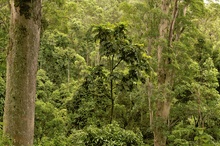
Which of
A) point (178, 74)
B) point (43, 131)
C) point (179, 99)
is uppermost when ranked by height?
point (178, 74)

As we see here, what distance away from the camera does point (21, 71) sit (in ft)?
7.94

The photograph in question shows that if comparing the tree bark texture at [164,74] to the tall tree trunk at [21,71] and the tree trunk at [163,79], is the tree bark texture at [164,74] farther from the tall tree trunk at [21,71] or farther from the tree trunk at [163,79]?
the tall tree trunk at [21,71]

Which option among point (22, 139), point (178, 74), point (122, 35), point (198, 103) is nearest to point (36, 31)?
point (22, 139)

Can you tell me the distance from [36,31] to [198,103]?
8.78 metres

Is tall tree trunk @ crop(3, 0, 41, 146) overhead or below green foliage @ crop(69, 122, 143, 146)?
overhead

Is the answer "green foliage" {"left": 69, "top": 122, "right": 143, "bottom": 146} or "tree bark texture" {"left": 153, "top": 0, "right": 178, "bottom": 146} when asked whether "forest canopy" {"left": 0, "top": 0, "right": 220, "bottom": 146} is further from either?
"green foliage" {"left": 69, "top": 122, "right": 143, "bottom": 146}

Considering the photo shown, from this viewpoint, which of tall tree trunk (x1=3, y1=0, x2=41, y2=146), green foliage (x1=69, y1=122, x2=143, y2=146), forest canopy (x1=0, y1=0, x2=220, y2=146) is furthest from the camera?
forest canopy (x1=0, y1=0, x2=220, y2=146)

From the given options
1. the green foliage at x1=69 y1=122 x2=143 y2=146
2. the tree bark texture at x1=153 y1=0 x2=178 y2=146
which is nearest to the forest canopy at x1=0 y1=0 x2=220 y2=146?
the tree bark texture at x1=153 y1=0 x2=178 y2=146

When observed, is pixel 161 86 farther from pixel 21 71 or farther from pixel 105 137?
pixel 21 71

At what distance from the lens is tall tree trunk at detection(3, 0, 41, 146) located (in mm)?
2420

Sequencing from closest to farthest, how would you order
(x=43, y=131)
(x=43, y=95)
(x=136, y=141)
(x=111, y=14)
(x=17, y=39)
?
(x=17, y=39) → (x=136, y=141) → (x=43, y=131) → (x=43, y=95) → (x=111, y=14)

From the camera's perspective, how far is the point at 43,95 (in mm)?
16078

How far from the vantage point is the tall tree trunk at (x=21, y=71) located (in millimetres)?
2420

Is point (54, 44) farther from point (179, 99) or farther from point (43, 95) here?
point (179, 99)
